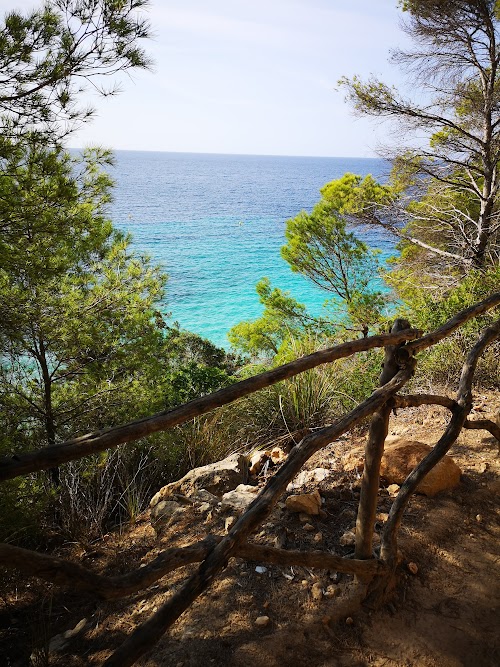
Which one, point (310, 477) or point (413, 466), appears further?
point (310, 477)

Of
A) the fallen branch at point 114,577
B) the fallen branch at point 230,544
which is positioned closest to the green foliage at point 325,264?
the fallen branch at point 230,544

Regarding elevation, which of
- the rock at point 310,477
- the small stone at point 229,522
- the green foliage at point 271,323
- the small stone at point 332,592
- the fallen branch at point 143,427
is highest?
the fallen branch at point 143,427

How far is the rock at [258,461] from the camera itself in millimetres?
3283

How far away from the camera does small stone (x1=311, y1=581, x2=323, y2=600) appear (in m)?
1.83

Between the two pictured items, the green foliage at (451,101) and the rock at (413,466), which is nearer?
the rock at (413,466)

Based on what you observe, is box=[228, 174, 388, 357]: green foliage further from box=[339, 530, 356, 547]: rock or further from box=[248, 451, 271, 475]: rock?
box=[339, 530, 356, 547]: rock

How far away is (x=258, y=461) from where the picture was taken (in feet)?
10.9

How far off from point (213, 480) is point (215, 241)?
37.1m

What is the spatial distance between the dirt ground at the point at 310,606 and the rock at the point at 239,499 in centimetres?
9

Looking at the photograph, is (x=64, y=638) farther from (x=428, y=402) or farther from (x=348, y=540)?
(x=428, y=402)

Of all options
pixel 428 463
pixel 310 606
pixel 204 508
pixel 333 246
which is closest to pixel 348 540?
pixel 310 606

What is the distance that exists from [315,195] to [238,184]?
17.8 m

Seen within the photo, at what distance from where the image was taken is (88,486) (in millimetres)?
3908

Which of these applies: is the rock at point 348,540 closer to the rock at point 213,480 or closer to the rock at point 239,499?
the rock at point 239,499
